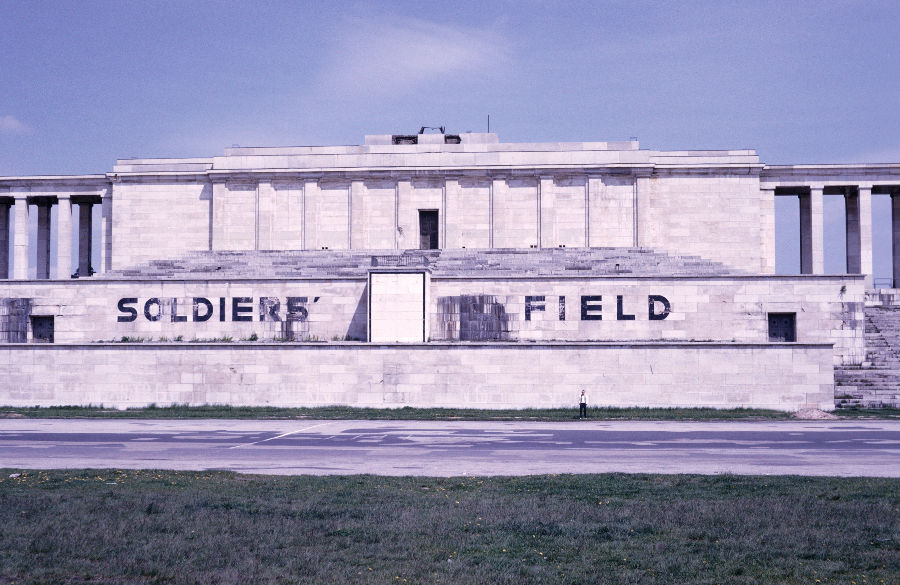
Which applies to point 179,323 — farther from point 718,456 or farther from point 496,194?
point 718,456

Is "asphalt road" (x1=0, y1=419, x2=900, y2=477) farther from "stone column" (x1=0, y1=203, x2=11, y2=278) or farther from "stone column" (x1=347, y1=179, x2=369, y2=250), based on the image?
"stone column" (x1=0, y1=203, x2=11, y2=278)

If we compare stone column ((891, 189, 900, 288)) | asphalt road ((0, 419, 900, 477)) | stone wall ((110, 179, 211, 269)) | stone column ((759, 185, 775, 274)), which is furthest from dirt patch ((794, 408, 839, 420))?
stone wall ((110, 179, 211, 269))

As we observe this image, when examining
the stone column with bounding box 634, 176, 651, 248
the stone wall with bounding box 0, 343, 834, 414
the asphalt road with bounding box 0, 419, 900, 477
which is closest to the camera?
the asphalt road with bounding box 0, 419, 900, 477

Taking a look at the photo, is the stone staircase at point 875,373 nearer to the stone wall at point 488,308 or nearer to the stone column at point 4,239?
the stone wall at point 488,308

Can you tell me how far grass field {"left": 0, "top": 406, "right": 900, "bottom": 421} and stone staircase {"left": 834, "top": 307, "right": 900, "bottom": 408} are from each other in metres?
1.04

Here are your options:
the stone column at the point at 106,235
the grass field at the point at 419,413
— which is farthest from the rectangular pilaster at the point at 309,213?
the grass field at the point at 419,413

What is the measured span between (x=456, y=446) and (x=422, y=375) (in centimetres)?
1506

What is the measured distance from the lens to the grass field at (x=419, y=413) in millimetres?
35656

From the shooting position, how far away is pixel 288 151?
57875mm

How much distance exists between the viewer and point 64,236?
60.4 meters

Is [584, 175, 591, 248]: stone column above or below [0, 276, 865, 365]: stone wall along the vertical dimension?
above

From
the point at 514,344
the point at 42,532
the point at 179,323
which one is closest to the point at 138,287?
the point at 179,323

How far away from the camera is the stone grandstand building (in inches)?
1565

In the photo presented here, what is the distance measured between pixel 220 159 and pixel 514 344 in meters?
28.8
